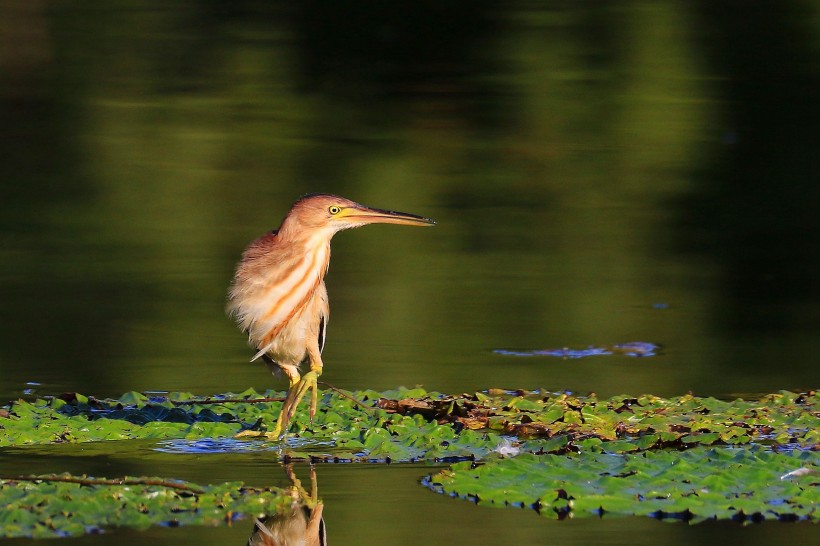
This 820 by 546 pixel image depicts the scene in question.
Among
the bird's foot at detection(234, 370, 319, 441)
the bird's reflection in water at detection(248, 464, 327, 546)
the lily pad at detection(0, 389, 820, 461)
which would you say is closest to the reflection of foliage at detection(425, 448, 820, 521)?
the lily pad at detection(0, 389, 820, 461)

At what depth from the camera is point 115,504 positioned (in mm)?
4305

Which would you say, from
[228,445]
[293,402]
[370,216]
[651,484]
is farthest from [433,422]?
[651,484]

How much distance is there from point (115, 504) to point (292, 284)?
1.66 m

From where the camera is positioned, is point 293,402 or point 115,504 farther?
point 293,402

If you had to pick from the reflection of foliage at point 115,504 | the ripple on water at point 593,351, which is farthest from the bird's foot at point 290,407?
the ripple on water at point 593,351

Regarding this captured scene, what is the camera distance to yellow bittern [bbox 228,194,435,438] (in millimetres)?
5781

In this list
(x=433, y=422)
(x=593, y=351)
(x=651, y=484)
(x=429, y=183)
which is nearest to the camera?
(x=651, y=484)

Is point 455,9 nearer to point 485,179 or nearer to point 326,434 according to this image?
point 485,179

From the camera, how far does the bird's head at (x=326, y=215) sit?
19.2 ft

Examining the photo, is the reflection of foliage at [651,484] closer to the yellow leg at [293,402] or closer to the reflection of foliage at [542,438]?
the reflection of foliage at [542,438]

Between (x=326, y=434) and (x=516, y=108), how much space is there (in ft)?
25.0

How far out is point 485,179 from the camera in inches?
442

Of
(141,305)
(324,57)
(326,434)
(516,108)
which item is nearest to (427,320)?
(141,305)

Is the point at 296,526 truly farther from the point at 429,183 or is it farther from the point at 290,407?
the point at 429,183
